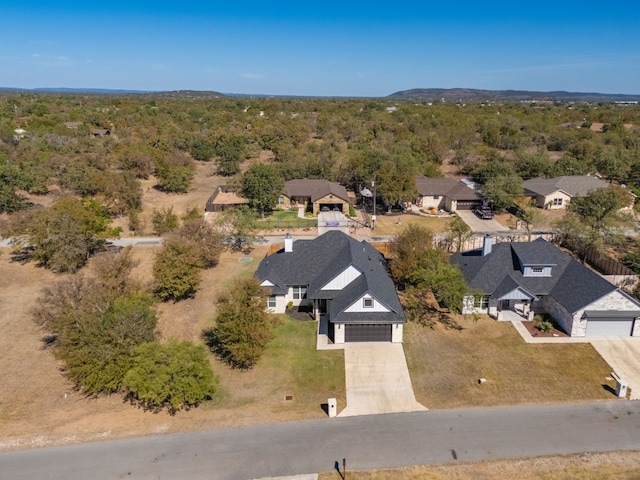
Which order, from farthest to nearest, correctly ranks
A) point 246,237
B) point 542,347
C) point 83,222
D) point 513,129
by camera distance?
1. point 513,129
2. point 246,237
3. point 83,222
4. point 542,347

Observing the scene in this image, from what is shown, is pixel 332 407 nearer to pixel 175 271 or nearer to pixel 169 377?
pixel 169 377

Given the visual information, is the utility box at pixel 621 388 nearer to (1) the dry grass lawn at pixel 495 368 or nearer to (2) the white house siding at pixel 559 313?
(1) the dry grass lawn at pixel 495 368

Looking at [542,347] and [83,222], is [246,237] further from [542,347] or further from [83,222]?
[542,347]

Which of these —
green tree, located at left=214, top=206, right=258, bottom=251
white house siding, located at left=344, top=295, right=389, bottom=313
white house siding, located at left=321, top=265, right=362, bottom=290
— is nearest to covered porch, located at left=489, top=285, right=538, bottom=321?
white house siding, located at left=344, top=295, right=389, bottom=313

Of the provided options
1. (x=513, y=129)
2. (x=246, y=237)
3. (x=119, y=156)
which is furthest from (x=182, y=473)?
(x=513, y=129)

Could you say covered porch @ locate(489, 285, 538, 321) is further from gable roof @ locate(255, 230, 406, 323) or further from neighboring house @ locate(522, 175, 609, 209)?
neighboring house @ locate(522, 175, 609, 209)

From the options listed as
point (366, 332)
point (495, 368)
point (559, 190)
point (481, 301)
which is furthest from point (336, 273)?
point (559, 190)
